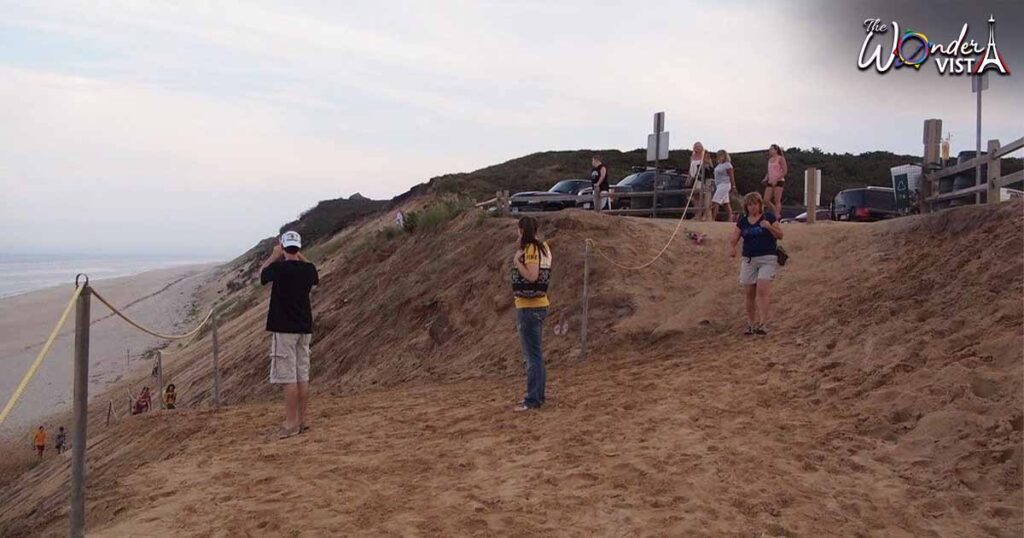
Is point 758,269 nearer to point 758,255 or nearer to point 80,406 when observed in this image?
point 758,255

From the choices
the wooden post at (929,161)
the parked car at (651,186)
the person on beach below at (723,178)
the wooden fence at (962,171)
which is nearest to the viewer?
the wooden fence at (962,171)

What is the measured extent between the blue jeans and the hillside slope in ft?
0.95

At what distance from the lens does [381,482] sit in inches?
239

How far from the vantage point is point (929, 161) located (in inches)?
545

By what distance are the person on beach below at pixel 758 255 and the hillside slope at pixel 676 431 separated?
0.37 meters

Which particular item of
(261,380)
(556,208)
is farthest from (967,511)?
(556,208)

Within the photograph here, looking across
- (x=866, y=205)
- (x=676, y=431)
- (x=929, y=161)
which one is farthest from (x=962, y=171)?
(x=866, y=205)

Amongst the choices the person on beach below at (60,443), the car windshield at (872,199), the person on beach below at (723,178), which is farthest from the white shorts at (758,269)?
the car windshield at (872,199)

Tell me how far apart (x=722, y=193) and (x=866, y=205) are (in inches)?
305

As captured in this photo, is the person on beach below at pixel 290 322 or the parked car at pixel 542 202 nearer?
the person on beach below at pixel 290 322

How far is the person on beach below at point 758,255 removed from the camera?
940 centimetres

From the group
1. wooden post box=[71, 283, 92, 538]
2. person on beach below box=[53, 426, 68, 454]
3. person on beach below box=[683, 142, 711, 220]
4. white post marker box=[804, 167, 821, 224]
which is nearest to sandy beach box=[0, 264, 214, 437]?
person on beach below box=[53, 426, 68, 454]

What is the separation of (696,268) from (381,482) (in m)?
8.10

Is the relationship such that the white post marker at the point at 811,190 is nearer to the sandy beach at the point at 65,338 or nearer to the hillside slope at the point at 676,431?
the hillside slope at the point at 676,431
